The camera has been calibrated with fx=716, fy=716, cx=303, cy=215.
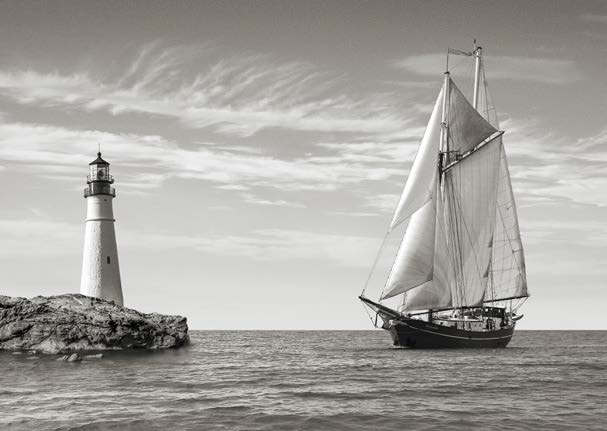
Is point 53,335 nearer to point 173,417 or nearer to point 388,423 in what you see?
point 173,417

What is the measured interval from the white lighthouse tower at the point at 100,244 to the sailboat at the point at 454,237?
1908cm

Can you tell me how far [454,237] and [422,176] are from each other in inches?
244

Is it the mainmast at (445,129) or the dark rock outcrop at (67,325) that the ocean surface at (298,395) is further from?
the mainmast at (445,129)

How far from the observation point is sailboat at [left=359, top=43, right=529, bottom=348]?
54.9 metres

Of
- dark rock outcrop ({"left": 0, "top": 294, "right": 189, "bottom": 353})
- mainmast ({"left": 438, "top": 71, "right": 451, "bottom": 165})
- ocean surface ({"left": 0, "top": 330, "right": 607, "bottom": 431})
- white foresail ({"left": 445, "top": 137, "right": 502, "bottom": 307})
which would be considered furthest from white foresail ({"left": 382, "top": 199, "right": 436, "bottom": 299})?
dark rock outcrop ({"left": 0, "top": 294, "right": 189, "bottom": 353})

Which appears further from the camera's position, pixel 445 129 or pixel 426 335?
pixel 445 129

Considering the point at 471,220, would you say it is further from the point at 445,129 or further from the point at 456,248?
the point at 445,129

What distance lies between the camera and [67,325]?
4938cm

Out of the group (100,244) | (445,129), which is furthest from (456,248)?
(100,244)

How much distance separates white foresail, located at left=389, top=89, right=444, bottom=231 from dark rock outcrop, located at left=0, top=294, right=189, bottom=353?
2085cm

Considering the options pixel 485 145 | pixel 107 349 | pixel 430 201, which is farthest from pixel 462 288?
pixel 107 349

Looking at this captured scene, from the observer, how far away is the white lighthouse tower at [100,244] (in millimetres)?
52000

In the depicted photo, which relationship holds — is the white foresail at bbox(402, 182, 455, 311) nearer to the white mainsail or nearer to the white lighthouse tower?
the white mainsail

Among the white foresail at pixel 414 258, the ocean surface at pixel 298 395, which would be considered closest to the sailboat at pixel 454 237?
the white foresail at pixel 414 258
